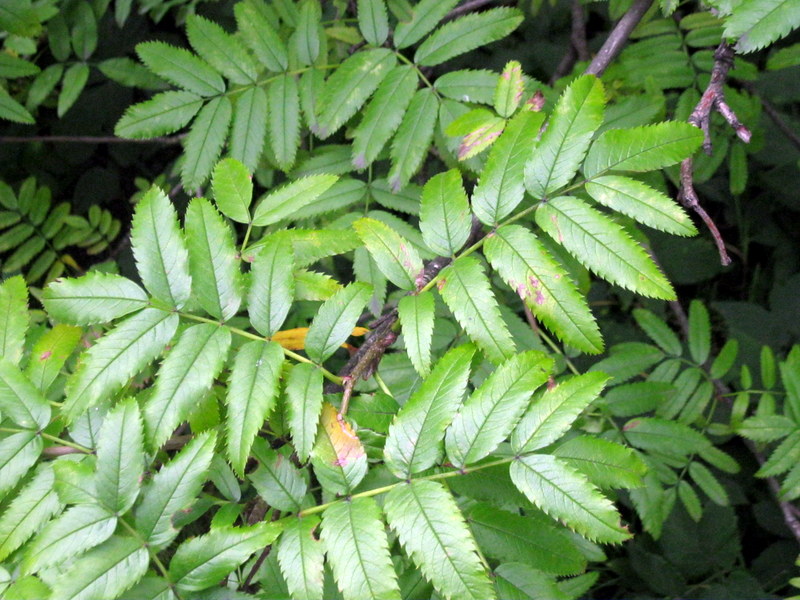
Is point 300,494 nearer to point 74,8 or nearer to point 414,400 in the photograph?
point 414,400

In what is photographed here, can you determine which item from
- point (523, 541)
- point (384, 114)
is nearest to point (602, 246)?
point (523, 541)

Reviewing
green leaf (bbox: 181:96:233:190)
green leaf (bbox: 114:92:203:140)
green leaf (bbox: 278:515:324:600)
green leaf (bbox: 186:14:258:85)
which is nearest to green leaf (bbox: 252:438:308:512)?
green leaf (bbox: 278:515:324:600)

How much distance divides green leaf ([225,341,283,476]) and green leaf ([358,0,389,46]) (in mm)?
1086

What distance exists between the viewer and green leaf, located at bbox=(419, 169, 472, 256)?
138 cm

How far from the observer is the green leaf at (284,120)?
1.92m

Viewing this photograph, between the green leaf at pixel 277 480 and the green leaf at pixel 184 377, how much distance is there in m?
0.20

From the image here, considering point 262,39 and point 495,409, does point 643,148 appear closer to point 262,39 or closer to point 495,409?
point 495,409

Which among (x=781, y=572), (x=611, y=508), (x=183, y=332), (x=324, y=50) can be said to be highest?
(x=324, y=50)

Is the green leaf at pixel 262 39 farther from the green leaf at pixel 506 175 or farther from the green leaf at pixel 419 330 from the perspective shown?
the green leaf at pixel 419 330

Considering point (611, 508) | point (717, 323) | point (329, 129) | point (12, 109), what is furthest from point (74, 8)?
point (717, 323)

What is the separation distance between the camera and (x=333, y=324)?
133 cm

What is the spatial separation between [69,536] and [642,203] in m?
1.23

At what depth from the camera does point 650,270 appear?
124 cm

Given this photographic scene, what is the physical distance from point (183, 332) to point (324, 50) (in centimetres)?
117
